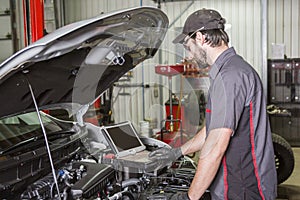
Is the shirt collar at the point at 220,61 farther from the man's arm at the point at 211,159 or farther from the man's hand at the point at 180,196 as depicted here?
the man's hand at the point at 180,196

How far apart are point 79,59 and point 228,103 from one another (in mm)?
701

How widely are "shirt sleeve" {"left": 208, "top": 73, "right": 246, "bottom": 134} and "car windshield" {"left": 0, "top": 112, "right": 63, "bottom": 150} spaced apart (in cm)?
89

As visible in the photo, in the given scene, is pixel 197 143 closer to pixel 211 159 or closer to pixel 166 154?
pixel 166 154

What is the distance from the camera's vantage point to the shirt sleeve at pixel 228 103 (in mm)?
1453

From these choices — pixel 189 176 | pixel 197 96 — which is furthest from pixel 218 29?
pixel 197 96

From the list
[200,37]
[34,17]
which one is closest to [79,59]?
[200,37]

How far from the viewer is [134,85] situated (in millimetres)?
6535

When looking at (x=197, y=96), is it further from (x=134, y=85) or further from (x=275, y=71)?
(x=134, y=85)

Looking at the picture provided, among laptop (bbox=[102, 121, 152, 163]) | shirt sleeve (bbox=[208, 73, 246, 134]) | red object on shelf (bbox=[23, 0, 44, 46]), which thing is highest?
red object on shelf (bbox=[23, 0, 44, 46])

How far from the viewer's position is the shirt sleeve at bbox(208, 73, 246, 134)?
4.77ft

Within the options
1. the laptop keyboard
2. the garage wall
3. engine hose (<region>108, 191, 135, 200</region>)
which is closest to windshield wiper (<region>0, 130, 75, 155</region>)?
the laptop keyboard

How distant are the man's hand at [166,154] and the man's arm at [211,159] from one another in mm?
523

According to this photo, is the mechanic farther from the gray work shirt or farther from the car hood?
Result: the car hood

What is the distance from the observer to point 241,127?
1539mm
